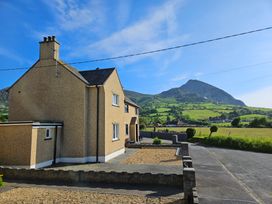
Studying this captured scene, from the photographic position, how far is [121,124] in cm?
2297

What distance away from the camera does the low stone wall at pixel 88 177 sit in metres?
10.5

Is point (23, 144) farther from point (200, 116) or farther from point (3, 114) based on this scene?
point (200, 116)

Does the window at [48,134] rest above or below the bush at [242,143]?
above

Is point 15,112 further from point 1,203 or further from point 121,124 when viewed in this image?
point 1,203

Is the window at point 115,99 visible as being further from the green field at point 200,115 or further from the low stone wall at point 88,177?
the green field at point 200,115

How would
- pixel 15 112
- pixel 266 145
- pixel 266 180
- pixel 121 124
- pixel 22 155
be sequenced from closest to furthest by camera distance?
pixel 266 180 < pixel 22 155 < pixel 15 112 < pixel 121 124 < pixel 266 145

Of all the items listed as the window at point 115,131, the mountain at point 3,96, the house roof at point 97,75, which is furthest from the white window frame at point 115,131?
the mountain at point 3,96

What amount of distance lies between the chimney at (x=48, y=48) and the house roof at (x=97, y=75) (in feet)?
10.5

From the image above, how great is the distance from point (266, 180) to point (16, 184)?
13.1 meters

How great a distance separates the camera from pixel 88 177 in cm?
1138

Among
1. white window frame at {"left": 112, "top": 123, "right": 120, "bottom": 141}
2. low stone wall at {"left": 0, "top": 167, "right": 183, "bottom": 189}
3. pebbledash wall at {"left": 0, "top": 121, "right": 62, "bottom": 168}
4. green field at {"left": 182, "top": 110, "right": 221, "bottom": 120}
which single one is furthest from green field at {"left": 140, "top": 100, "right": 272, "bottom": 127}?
low stone wall at {"left": 0, "top": 167, "right": 183, "bottom": 189}

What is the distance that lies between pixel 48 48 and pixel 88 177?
1217cm

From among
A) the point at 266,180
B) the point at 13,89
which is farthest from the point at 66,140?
the point at 266,180

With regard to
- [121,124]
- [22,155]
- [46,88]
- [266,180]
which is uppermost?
[46,88]
